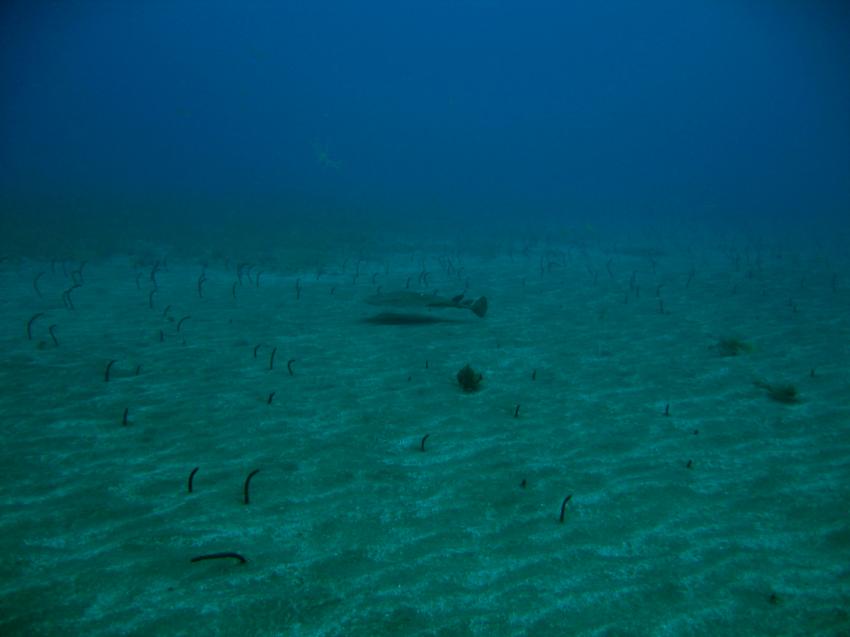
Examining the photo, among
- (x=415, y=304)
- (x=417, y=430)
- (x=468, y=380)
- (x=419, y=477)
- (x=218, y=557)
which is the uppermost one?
(x=415, y=304)

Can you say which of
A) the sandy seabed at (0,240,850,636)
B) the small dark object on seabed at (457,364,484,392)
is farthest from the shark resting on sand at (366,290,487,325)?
the small dark object on seabed at (457,364,484,392)

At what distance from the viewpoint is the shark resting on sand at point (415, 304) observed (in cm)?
873

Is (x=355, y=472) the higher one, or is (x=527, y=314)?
(x=527, y=314)

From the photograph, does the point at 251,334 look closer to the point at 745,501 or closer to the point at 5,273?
the point at 745,501

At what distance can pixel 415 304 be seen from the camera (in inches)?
351

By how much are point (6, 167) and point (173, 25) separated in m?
158

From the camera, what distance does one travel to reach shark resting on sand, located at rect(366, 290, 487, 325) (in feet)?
28.6

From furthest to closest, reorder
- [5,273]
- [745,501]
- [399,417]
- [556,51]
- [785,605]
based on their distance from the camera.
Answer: [556,51] → [5,273] → [399,417] → [745,501] → [785,605]

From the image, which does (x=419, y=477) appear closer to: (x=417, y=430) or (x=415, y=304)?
(x=417, y=430)

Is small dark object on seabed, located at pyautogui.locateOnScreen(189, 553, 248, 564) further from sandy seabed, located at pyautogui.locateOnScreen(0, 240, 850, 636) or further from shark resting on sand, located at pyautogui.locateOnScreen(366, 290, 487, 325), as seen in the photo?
shark resting on sand, located at pyautogui.locateOnScreen(366, 290, 487, 325)

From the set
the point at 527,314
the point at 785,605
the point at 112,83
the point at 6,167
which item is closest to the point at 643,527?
the point at 785,605

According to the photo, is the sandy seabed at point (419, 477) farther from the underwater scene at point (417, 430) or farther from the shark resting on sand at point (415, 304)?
the shark resting on sand at point (415, 304)

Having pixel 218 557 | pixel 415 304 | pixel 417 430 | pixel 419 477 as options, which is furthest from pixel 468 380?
pixel 218 557

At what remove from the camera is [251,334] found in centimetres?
773
